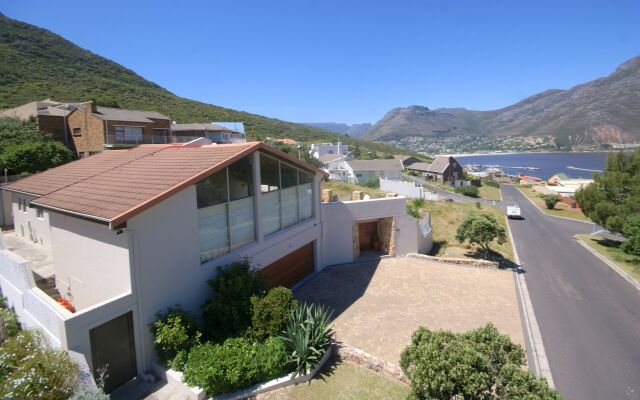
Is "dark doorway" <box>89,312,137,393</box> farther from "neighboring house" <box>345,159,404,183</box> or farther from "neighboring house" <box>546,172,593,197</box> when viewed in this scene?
"neighboring house" <box>345,159,404,183</box>

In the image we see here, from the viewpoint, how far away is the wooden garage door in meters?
13.7

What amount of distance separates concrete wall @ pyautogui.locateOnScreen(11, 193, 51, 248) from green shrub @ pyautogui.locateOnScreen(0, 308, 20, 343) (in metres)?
5.93

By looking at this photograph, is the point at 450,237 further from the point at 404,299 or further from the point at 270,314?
the point at 270,314

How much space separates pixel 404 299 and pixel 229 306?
7950mm

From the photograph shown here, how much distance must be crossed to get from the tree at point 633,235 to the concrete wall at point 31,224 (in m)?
32.0

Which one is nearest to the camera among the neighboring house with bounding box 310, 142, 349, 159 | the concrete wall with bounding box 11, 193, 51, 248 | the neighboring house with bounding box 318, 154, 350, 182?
the concrete wall with bounding box 11, 193, 51, 248

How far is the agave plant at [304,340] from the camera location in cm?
A: 901

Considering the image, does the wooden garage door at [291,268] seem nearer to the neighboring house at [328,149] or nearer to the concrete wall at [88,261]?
the concrete wall at [88,261]

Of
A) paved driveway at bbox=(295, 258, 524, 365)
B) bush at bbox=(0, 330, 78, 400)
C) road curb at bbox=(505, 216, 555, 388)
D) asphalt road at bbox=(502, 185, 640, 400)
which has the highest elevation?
bush at bbox=(0, 330, 78, 400)

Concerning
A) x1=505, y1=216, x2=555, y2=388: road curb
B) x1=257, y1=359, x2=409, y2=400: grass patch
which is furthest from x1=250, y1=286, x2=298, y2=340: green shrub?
x1=505, y1=216, x2=555, y2=388: road curb

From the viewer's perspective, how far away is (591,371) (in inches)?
416

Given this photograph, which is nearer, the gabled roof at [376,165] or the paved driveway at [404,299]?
the paved driveway at [404,299]

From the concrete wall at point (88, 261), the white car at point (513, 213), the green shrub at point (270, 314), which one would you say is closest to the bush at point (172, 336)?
the concrete wall at point (88, 261)

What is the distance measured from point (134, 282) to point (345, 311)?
779 cm
